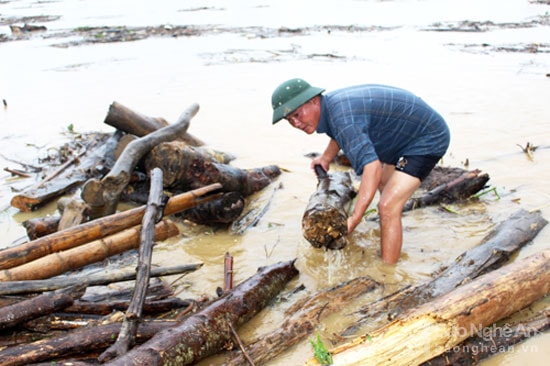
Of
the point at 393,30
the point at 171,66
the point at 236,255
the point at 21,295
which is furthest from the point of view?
the point at 393,30

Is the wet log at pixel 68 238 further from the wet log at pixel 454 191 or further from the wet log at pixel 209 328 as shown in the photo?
the wet log at pixel 454 191

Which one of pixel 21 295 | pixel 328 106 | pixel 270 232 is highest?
pixel 328 106

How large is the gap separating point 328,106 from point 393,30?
1805 cm

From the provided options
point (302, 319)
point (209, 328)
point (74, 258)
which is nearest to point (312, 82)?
point (74, 258)

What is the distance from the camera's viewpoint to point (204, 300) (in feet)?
13.6

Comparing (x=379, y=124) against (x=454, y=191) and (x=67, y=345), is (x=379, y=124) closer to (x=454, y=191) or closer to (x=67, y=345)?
(x=454, y=191)

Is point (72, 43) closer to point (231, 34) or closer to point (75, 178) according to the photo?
point (231, 34)

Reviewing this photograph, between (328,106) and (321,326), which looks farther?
(328,106)

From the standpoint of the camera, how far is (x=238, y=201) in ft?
20.1

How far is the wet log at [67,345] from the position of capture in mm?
3066

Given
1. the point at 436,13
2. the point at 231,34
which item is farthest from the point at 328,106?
the point at 436,13

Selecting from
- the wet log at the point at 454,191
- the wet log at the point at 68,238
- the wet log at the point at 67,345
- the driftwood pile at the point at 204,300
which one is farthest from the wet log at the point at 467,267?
the wet log at the point at 68,238

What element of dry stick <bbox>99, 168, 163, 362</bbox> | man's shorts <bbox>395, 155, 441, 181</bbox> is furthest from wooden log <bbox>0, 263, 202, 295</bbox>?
man's shorts <bbox>395, 155, 441, 181</bbox>

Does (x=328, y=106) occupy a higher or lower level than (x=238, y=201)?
higher
